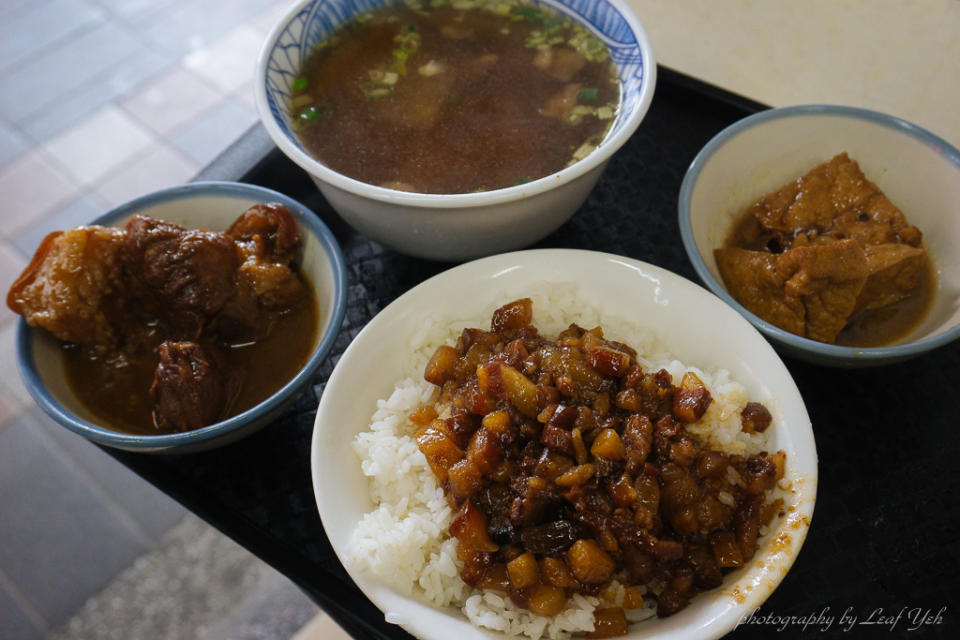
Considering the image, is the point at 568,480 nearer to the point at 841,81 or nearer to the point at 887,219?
the point at 887,219

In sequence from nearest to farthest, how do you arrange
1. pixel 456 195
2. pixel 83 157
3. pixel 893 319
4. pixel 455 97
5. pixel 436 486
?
pixel 436 486, pixel 456 195, pixel 893 319, pixel 455 97, pixel 83 157

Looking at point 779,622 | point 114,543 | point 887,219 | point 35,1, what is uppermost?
point 887,219

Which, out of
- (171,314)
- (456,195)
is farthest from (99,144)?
(456,195)

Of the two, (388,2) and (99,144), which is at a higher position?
(388,2)

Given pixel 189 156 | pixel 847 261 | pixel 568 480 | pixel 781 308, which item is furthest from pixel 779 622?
pixel 189 156

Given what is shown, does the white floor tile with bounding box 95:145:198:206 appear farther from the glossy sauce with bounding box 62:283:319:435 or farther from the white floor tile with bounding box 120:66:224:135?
the glossy sauce with bounding box 62:283:319:435

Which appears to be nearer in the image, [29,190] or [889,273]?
[889,273]

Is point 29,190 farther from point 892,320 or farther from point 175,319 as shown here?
point 892,320

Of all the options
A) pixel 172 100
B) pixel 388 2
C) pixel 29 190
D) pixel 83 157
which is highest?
pixel 388 2

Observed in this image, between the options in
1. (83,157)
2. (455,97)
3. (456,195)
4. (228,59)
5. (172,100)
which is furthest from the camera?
(228,59)
